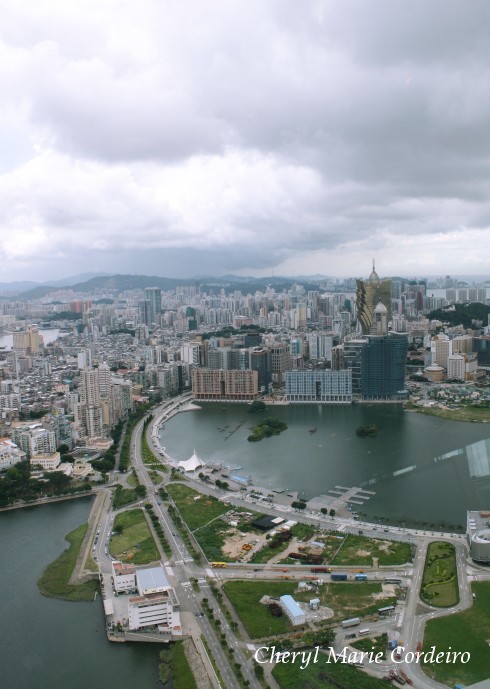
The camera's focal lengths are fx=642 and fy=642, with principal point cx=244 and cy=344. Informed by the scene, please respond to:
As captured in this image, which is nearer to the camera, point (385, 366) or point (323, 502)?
point (323, 502)

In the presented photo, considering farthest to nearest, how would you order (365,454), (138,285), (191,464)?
(138,285) → (365,454) → (191,464)

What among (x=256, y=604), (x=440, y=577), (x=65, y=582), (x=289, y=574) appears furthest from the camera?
(x=65, y=582)

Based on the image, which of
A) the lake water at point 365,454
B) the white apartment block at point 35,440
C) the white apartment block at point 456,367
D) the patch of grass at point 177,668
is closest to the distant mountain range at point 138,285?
the white apartment block at point 456,367

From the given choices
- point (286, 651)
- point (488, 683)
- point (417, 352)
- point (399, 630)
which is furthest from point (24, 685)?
point (417, 352)

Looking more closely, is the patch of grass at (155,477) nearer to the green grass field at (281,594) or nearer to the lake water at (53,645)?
the lake water at (53,645)

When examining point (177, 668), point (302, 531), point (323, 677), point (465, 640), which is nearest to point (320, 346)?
point (302, 531)

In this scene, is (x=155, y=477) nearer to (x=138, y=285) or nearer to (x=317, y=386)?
(x=317, y=386)

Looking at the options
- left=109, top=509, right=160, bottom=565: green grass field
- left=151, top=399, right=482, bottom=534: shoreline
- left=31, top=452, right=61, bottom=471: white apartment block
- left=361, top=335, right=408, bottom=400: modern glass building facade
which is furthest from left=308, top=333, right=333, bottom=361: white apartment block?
left=109, top=509, right=160, bottom=565: green grass field
